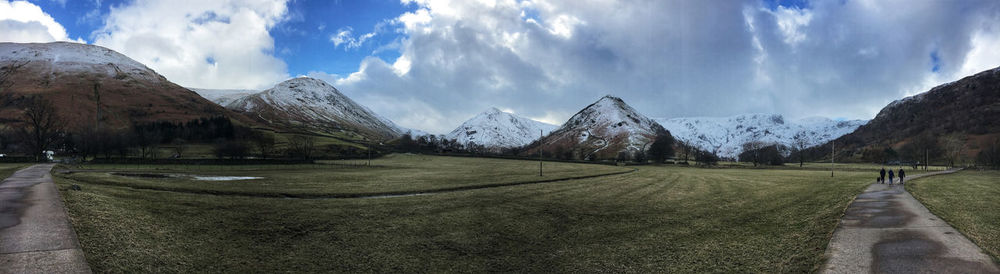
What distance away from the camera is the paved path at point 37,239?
10.5 metres

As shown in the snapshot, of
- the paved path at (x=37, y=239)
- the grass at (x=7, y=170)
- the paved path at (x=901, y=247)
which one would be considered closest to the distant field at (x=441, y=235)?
the paved path at (x=37, y=239)

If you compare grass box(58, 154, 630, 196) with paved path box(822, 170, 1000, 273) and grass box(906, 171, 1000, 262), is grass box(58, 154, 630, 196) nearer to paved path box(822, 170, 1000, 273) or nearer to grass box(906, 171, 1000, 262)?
paved path box(822, 170, 1000, 273)

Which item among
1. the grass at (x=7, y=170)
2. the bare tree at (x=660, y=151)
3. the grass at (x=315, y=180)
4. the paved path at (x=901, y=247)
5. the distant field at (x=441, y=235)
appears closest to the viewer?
the paved path at (x=901, y=247)

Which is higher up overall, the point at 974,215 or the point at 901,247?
the point at 974,215

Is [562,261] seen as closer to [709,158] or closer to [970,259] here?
[970,259]

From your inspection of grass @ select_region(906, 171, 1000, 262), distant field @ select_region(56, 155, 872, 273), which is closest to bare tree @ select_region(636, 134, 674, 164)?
grass @ select_region(906, 171, 1000, 262)

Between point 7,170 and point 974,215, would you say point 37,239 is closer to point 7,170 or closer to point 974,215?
point 974,215

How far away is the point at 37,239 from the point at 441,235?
13425 millimetres

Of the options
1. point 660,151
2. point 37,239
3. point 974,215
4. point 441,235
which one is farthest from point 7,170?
point 660,151

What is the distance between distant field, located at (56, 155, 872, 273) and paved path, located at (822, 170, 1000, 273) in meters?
0.77

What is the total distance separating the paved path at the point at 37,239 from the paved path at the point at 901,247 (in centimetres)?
2183

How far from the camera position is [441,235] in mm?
18188

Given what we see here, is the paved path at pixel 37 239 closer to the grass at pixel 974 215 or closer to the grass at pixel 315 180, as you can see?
the grass at pixel 315 180

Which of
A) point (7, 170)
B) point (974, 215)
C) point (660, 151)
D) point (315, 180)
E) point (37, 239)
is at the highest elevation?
point (660, 151)
